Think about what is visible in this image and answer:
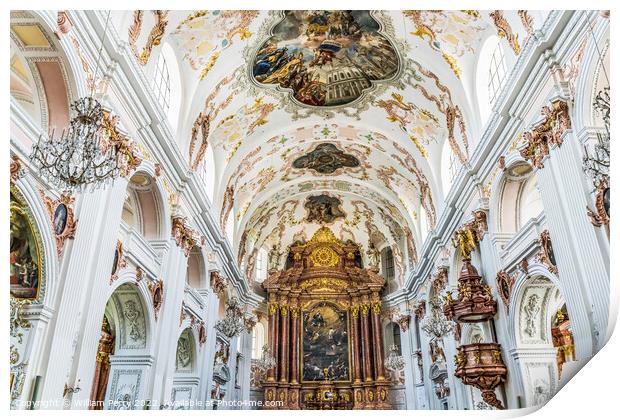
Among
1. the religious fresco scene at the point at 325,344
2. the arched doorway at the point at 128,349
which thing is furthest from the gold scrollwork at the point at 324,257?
the arched doorway at the point at 128,349

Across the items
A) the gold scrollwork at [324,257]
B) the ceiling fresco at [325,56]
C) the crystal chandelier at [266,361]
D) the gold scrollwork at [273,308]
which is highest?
the ceiling fresco at [325,56]

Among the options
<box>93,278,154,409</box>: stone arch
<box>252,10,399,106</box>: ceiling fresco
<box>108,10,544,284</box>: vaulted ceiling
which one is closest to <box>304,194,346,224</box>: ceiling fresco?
<box>108,10,544,284</box>: vaulted ceiling

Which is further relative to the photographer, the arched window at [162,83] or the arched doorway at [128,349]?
the arched window at [162,83]

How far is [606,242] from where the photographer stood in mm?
6918

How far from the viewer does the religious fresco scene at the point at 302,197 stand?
278 inches

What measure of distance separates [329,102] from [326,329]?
37.0ft

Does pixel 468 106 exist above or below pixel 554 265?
above

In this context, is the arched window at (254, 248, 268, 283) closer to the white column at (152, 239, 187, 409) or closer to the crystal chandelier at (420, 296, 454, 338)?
the crystal chandelier at (420, 296, 454, 338)

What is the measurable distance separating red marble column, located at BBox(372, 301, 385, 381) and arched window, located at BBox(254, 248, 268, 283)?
17.5 feet

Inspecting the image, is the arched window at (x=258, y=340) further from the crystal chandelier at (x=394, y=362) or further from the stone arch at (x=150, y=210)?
the stone arch at (x=150, y=210)

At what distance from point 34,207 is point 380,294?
18359mm

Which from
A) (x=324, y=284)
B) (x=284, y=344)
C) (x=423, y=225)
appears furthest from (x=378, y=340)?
(x=423, y=225)
